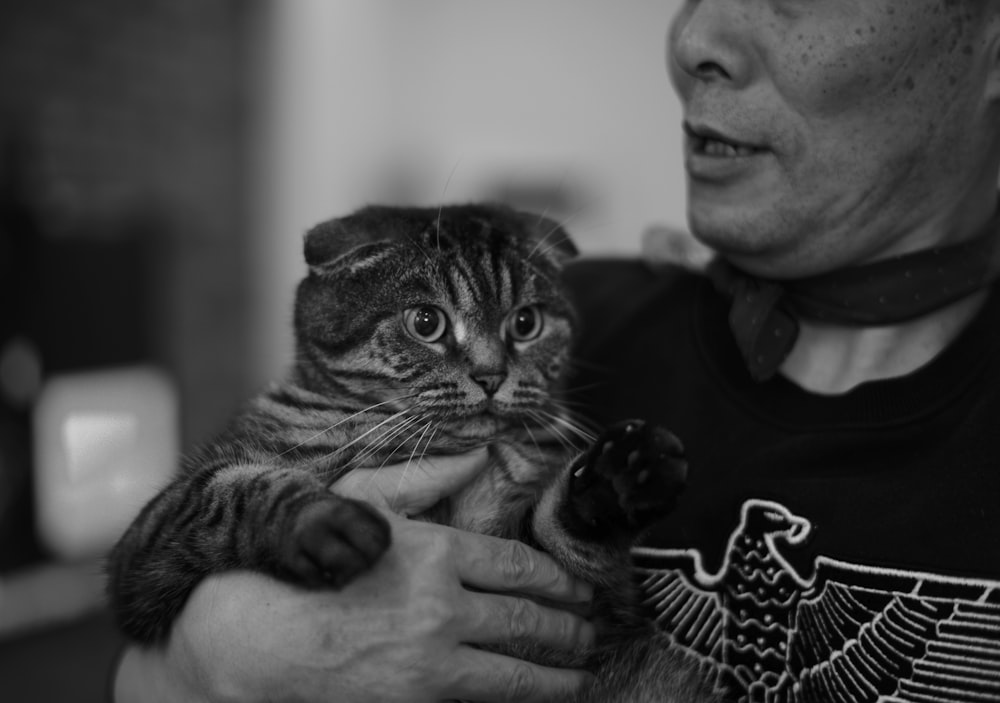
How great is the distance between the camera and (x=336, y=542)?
99cm

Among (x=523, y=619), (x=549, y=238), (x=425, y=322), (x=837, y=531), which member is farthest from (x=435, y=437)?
(x=837, y=531)

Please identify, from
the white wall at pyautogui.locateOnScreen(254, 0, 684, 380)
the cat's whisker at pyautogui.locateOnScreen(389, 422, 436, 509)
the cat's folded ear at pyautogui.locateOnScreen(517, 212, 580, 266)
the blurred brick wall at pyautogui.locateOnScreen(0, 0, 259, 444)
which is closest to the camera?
the cat's whisker at pyautogui.locateOnScreen(389, 422, 436, 509)

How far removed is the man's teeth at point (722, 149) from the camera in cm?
124

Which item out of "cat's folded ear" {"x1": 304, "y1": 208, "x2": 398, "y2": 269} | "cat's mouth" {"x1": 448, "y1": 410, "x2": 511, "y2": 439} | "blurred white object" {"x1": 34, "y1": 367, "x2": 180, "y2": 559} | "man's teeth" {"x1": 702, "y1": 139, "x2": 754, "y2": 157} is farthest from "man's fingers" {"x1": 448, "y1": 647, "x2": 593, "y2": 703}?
"blurred white object" {"x1": 34, "y1": 367, "x2": 180, "y2": 559}

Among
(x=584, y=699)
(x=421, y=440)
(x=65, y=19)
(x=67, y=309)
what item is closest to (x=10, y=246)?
(x=67, y=309)

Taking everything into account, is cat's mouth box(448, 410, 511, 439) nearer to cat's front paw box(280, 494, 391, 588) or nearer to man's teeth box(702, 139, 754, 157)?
cat's front paw box(280, 494, 391, 588)

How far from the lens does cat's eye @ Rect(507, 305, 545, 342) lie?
1.36m

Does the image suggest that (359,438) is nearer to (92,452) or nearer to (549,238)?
(549,238)

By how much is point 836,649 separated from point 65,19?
3535 mm

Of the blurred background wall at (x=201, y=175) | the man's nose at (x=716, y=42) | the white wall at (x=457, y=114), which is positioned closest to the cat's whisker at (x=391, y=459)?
the man's nose at (x=716, y=42)

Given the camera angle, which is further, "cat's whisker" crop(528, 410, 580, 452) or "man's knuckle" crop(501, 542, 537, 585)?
"cat's whisker" crop(528, 410, 580, 452)

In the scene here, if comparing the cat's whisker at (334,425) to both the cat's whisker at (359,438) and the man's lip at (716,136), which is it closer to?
the cat's whisker at (359,438)

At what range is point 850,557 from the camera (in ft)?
3.56

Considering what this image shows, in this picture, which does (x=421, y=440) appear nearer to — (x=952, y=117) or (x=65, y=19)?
(x=952, y=117)
